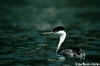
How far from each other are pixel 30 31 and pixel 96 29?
191 inches

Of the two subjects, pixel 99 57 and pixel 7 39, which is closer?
pixel 99 57

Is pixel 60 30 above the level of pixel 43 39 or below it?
above

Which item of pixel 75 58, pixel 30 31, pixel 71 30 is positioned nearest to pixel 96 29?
pixel 71 30

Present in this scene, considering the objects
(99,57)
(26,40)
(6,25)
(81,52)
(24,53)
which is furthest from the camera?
(6,25)

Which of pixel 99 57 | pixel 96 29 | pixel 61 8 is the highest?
pixel 61 8

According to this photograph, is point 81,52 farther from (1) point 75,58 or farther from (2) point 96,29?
(2) point 96,29

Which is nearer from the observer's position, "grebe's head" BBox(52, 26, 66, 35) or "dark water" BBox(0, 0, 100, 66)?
"dark water" BBox(0, 0, 100, 66)

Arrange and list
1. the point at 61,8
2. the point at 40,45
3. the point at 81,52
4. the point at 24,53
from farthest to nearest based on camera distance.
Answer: the point at 61,8
the point at 40,45
the point at 24,53
the point at 81,52

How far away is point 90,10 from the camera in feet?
115

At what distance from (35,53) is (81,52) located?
3.33 m

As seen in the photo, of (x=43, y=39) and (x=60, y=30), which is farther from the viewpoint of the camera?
(x=43, y=39)

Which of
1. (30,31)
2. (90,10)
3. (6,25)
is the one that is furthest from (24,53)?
(90,10)

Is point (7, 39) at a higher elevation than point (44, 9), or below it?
below

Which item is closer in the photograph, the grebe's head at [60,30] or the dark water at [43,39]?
the dark water at [43,39]
